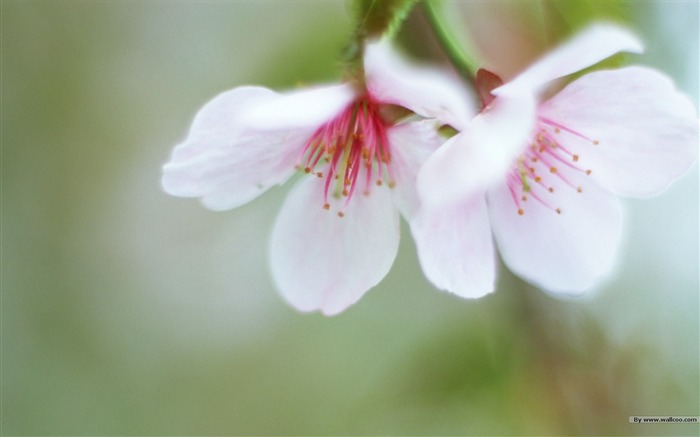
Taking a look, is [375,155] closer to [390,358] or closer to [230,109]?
[230,109]

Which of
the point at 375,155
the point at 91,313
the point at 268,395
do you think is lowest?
the point at 268,395

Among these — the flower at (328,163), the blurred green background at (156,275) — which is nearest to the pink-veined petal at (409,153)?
the flower at (328,163)

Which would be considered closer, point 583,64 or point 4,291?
point 583,64

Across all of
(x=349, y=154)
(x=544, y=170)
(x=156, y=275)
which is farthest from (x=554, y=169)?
(x=156, y=275)

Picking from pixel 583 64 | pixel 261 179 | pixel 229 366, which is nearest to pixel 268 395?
pixel 229 366

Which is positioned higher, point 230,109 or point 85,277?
point 230,109

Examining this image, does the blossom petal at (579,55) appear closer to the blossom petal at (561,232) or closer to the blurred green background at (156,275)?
the blossom petal at (561,232)
